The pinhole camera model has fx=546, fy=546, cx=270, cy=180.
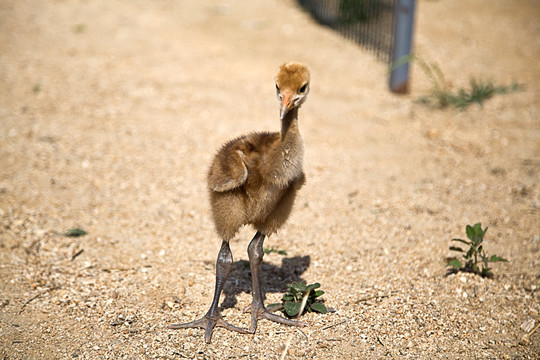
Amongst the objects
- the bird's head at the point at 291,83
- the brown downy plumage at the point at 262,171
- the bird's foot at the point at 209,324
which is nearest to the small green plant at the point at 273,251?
the brown downy plumage at the point at 262,171

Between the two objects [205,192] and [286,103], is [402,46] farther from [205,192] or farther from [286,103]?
[286,103]

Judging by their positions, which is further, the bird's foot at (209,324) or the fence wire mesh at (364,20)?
the fence wire mesh at (364,20)

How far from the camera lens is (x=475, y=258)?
4.33 m

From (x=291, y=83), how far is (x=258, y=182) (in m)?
0.68

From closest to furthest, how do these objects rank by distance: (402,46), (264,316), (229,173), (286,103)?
(286,103) → (229,173) → (264,316) → (402,46)

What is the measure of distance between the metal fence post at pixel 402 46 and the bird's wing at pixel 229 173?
4950mm

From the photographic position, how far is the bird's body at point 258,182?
339 cm

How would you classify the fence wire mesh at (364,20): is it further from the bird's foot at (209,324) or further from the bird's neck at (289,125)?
the bird's foot at (209,324)

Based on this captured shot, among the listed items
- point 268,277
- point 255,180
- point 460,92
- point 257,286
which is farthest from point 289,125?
point 460,92

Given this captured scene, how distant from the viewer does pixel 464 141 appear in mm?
6930

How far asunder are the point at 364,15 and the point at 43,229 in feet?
20.9

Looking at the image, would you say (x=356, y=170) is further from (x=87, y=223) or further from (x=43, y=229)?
(x=43, y=229)

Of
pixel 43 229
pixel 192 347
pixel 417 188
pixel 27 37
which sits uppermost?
pixel 27 37

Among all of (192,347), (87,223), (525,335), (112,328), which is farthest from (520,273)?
(87,223)
